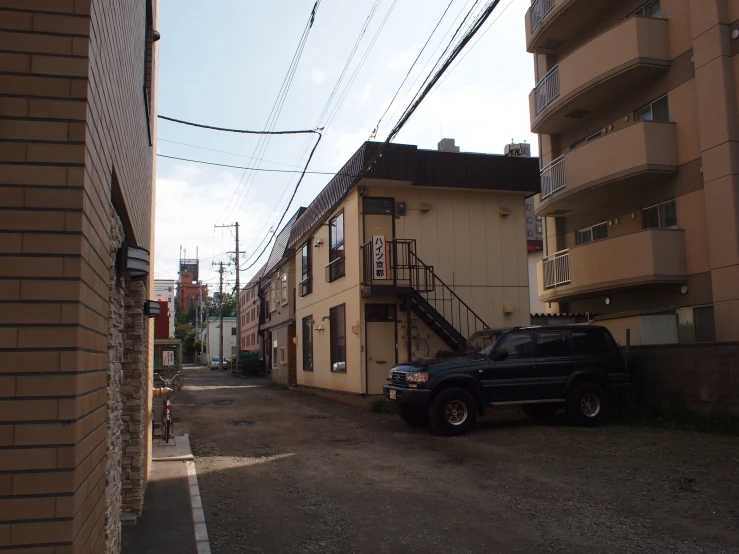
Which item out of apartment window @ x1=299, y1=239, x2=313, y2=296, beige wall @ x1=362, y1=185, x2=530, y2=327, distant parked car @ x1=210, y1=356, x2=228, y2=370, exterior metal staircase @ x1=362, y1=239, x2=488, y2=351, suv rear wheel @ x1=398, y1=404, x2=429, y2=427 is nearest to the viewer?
suv rear wheel @ x1=398, y1=404, x2=429, y2=427

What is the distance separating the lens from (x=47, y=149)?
2738 millimetres

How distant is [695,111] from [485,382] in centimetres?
835

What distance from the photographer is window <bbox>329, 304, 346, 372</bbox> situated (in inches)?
730

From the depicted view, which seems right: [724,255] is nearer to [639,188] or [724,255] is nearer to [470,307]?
[639,188]

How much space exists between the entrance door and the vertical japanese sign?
48.6 inches

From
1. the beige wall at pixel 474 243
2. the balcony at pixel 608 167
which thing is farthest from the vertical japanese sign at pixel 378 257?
the balcony at pixel 608 167

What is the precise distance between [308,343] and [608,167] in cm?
1245

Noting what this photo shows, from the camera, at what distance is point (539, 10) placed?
19.1 meters

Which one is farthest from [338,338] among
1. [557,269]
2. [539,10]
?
[539,10]

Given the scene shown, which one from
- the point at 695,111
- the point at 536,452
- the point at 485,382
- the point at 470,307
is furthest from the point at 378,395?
the point at 695,111

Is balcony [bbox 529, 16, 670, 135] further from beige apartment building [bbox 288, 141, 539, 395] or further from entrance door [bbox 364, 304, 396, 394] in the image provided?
entrance door [bbox 364, 304, 396, 394]

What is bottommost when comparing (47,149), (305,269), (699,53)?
(47,149)

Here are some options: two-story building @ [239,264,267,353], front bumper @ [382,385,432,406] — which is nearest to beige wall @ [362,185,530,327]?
front bumper @ [382,385,432,406]

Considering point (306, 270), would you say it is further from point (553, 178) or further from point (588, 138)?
point (588, 138)
